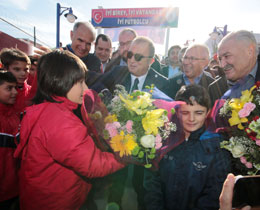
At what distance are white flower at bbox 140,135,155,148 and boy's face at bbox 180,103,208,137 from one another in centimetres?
70

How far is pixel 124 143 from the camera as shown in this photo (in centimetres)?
117

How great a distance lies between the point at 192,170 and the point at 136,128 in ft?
2.74

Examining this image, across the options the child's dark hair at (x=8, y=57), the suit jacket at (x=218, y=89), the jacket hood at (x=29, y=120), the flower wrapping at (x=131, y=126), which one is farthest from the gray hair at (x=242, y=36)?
the child's dark hair at (x=8, y=57)

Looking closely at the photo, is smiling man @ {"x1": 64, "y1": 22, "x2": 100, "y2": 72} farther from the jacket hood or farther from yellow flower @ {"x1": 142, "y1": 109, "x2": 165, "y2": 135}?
yellow flower @ {"x1": 142, "y1": 109, "x2": 165, "y2": 135}

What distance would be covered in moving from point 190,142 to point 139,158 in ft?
2.33

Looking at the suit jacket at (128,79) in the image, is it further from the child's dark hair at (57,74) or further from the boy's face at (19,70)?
the boy's face at (19,70)

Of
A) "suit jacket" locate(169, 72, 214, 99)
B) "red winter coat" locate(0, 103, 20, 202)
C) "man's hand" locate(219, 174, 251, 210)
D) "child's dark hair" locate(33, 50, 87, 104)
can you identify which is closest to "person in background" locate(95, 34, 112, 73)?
"suit jacket" locate(169, 72, 214, 99)

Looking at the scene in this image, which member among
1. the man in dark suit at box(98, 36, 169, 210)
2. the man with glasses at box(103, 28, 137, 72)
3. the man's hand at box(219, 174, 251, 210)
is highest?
the man with glasses at box(103, 28, 137, 72)

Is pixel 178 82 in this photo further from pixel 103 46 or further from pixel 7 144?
pixel 7 144

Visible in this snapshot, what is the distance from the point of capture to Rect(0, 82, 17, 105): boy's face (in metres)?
2.21

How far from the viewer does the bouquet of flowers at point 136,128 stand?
117 cm

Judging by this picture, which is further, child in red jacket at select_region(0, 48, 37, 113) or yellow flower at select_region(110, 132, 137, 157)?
child in red jacket at select_region(0, 48, 37, 113)

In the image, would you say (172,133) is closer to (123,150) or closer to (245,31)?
(123,150)

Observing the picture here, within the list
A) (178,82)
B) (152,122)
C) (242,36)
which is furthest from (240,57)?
(152,122)
